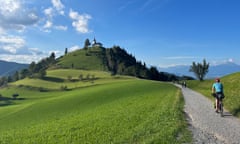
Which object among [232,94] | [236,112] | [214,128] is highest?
[232,94]

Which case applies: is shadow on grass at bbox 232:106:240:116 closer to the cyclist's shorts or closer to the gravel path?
the gravel path

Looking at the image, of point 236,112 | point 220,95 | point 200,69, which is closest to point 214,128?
point 236,112

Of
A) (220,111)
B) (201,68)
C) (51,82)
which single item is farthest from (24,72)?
(220,111)

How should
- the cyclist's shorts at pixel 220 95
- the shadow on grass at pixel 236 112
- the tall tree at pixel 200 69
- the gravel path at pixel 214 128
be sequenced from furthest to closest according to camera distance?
1. the tall tree at pixel 200 69
2. the cyclist's shorts at pixel 220 95
3. the shadow on grass at pixel 236 112
4. the gravel path at pixel 214 128

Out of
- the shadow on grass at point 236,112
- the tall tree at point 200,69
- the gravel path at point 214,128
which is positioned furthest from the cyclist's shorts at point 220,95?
the tall tree at point 200,69

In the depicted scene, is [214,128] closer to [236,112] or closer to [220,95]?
[236,112]

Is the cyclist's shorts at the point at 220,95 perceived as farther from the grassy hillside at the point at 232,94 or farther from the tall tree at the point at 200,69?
the tall tree at the point at 200,69

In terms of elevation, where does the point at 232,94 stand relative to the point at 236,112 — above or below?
above

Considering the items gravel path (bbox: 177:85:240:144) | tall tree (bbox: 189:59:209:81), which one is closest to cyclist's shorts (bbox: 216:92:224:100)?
gravel path (bbox: 177:85:240:144)

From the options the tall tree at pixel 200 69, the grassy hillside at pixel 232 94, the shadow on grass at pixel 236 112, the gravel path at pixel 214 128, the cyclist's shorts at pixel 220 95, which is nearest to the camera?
the gravel path at pixel 214 128

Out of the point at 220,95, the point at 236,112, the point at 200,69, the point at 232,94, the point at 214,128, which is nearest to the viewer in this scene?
the point at 214,128

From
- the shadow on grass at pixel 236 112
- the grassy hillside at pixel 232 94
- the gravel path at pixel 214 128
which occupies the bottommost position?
the gravel path at pixel 214 128

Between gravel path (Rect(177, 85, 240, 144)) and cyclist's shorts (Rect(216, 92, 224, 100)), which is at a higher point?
cyclist's shorts (Rect(216, 92, 224, 100))

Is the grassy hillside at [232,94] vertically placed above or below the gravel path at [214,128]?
above
